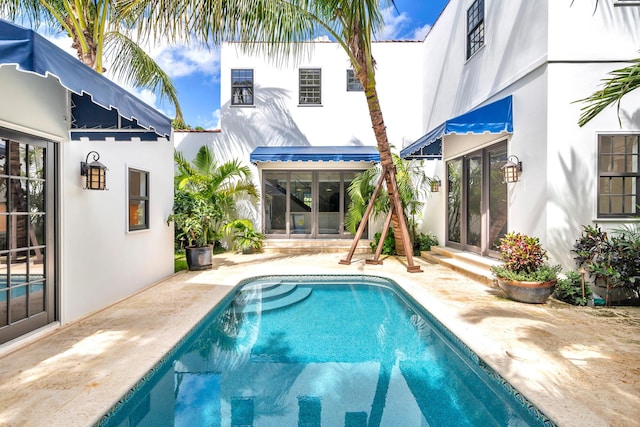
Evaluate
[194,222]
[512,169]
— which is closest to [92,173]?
[194,222]

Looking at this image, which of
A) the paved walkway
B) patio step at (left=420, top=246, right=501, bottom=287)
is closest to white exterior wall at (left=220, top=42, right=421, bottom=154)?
patio step at (left=420, top=246, right=501, bottom=287)

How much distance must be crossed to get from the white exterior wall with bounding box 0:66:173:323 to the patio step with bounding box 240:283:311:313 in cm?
294

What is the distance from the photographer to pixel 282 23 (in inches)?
379

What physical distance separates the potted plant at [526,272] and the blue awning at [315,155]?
8427 mm

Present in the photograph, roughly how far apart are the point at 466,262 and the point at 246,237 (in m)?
9.34

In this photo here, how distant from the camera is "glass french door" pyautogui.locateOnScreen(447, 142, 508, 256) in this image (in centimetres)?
1067

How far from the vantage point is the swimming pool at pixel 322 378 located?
3996mm

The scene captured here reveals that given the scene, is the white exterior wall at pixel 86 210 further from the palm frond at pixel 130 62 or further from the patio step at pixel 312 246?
the patio step at pixel 312 246

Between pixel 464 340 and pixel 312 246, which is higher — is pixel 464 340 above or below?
below

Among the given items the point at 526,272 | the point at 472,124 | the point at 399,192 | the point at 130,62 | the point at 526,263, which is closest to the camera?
the point at 526,263

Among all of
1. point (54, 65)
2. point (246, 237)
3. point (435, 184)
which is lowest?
point (246, 237)

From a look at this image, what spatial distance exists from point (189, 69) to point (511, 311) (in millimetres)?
34036

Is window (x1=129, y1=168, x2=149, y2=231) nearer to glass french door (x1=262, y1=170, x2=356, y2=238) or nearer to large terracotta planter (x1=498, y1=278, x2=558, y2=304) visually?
glass french door (x1=262, y1=170, x2=356, y2=238)

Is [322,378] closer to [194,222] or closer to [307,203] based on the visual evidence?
[194,222]
